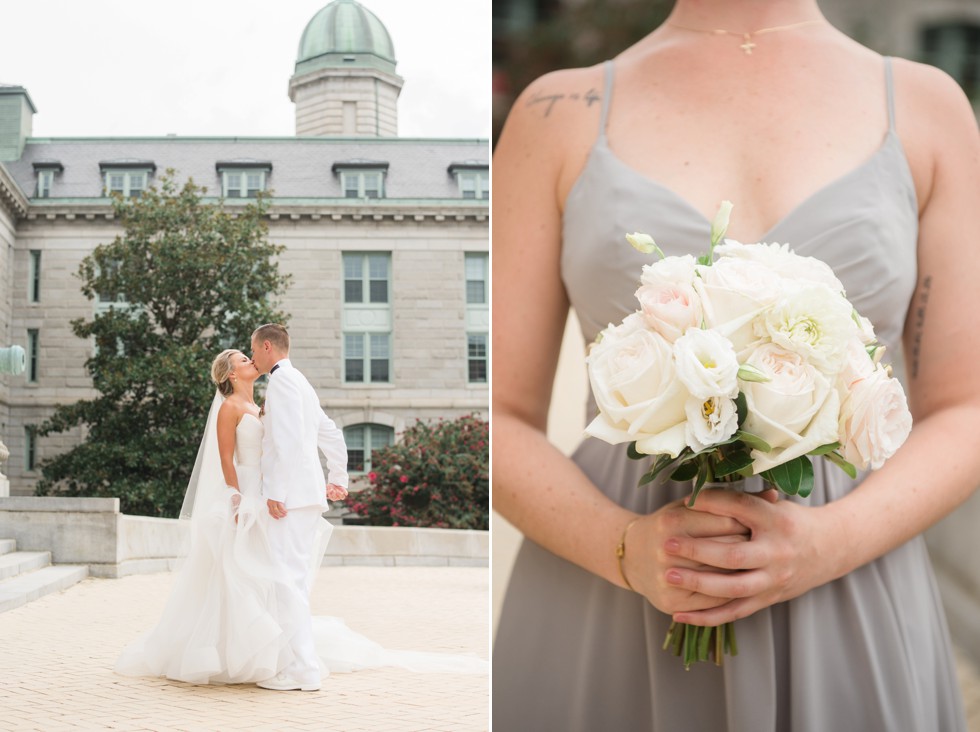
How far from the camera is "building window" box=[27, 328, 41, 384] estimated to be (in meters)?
3.79

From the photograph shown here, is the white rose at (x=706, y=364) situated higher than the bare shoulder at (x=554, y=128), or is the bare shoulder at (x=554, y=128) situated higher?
the bare shoulder at (x=554, y=128)

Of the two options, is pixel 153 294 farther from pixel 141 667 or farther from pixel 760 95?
pixel 760 95

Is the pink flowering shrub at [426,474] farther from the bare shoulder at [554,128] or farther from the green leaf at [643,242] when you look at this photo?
the green leaf at [643,242]

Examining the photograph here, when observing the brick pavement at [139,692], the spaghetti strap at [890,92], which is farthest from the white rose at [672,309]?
the brick pavement at [139,692]

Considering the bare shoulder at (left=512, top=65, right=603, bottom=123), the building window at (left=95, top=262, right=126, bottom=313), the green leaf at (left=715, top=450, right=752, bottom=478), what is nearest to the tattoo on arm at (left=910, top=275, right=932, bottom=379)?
the green leaf at (left=715, top=450, right=752, bottom=478)

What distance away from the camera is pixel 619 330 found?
6.16ft

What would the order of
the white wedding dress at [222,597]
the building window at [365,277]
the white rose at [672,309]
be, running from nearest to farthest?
the white rose at [672,309] → the white wedding dress at [222,597] → the building window at [365,277]

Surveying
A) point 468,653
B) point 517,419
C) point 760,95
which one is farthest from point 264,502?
point 760,95

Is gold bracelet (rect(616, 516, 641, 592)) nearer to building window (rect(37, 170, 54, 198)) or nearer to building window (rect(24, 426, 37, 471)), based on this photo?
building window (rect(24, 426, 37, 471))

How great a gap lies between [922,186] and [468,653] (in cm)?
285

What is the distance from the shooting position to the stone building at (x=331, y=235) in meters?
3.82

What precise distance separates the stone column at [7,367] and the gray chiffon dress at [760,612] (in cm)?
230

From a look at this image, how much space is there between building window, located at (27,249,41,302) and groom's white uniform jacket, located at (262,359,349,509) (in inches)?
36.1

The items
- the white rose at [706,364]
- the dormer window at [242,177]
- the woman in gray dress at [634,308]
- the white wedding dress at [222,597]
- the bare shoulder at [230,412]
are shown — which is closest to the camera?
the white rose at [706,364]
